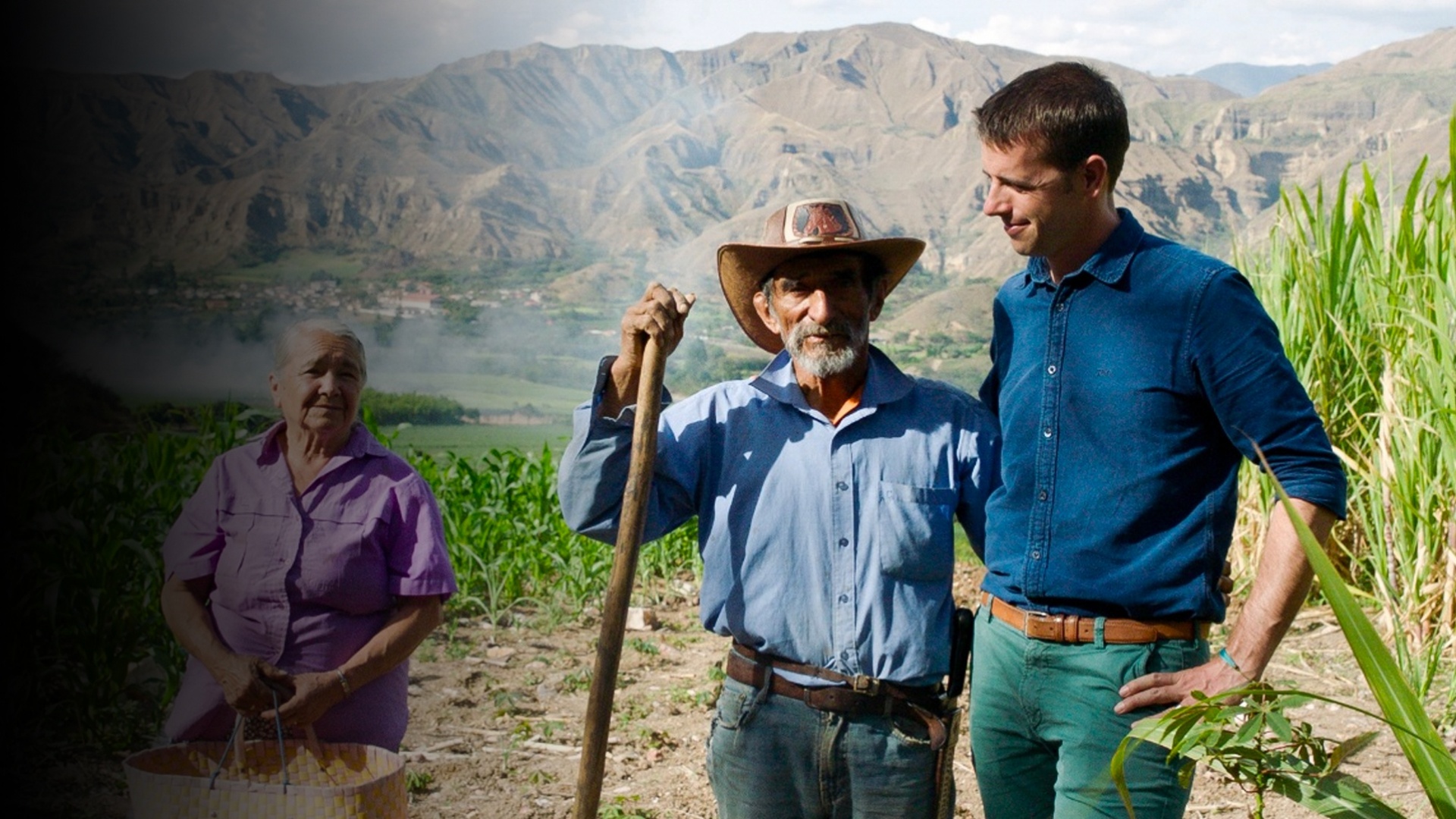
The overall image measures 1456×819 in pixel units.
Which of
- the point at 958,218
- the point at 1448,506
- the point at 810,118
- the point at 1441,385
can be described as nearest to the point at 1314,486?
the point at 1441,385

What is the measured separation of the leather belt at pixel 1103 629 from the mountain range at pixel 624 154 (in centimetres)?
411

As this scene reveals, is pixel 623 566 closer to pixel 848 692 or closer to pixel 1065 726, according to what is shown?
pixel 848 692

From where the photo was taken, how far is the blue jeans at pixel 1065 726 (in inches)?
68.4

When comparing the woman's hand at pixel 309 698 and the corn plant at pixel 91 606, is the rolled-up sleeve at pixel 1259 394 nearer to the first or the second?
the woman's hand at pixel 309 698

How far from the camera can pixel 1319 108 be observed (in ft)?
99.1

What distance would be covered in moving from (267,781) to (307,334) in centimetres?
93

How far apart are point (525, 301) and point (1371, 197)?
13.0 m

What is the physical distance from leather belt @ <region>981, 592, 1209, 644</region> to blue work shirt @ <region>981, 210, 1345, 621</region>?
16mm

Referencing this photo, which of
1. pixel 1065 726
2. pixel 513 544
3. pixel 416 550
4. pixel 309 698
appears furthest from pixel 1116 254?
pixel 513 544

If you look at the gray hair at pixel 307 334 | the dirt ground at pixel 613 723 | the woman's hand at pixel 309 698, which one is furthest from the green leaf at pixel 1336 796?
the dirt ground at pixel 613 723

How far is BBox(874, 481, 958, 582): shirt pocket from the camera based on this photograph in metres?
1.87

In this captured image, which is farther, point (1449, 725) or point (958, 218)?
point (958, 218)

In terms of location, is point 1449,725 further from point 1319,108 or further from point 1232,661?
point 1319,108

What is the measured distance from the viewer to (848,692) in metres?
1.84
